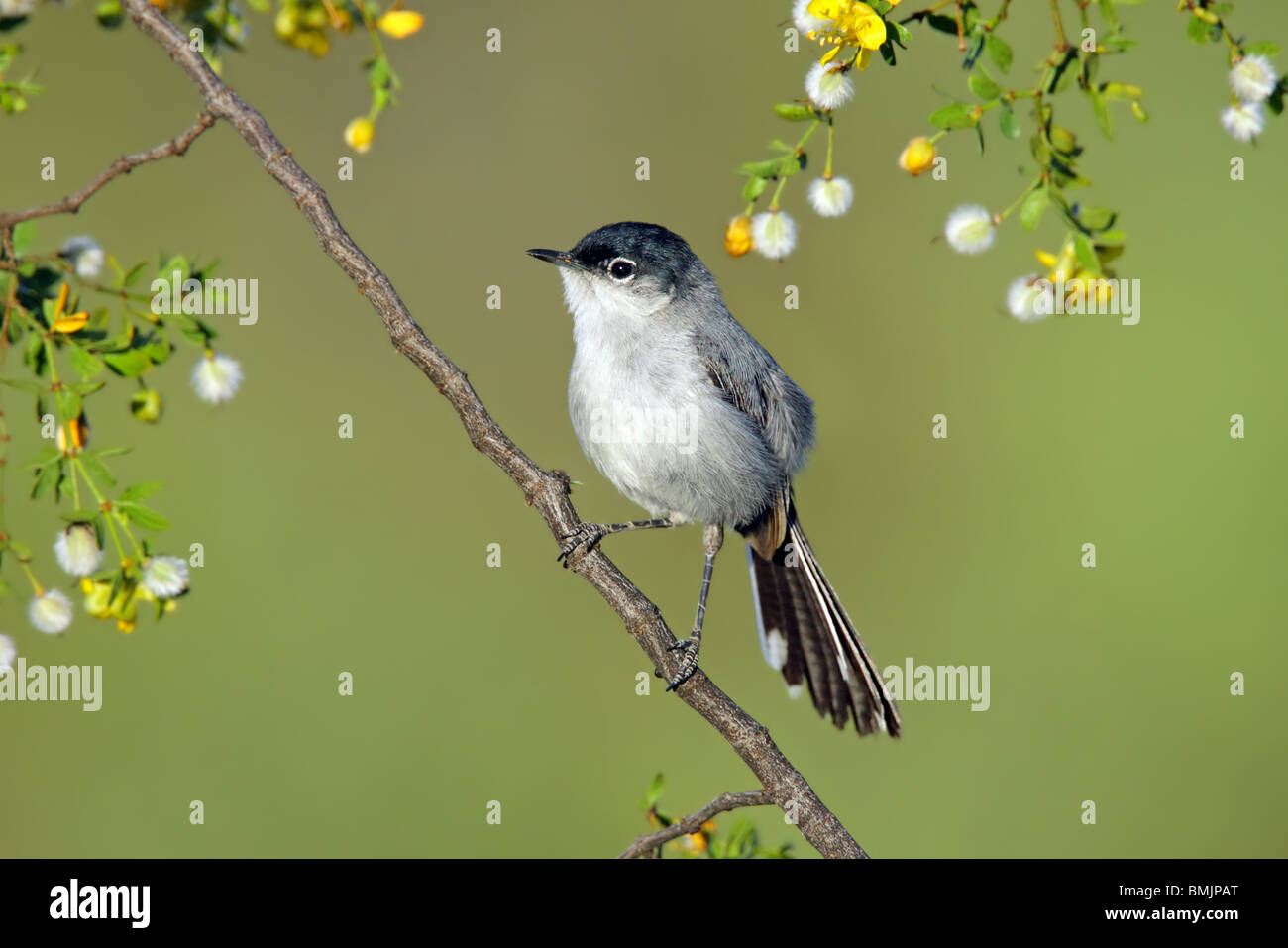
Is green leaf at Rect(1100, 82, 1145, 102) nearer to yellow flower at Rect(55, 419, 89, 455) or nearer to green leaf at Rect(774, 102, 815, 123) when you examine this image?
green leaf at Rect(774, 102, 815, 123)

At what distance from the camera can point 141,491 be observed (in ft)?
8.36

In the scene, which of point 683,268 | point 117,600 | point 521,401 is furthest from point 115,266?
point 521,401

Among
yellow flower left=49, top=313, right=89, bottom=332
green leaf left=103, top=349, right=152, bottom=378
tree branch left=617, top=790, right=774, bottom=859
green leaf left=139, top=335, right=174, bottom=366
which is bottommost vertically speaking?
tree branch left=617, top=790, right=774, bottom=859

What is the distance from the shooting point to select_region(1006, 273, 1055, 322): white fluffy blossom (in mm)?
2477

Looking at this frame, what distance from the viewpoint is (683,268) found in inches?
169

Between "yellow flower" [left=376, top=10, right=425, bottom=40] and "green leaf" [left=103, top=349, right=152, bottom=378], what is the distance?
1.05m

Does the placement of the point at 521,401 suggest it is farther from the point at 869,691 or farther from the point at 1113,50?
the point at 1113,50

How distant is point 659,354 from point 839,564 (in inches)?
132

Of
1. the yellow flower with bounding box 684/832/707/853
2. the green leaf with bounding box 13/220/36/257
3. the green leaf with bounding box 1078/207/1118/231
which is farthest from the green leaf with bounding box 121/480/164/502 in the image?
the green leaf with bounding box 1078/207/1118/231

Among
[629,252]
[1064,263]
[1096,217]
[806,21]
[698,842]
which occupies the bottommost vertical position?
[698,842]

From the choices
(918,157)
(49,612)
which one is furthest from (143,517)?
(918,157)

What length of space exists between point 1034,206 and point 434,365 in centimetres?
149

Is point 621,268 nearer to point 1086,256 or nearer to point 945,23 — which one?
point 945,23

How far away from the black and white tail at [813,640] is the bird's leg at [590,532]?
519 mm
